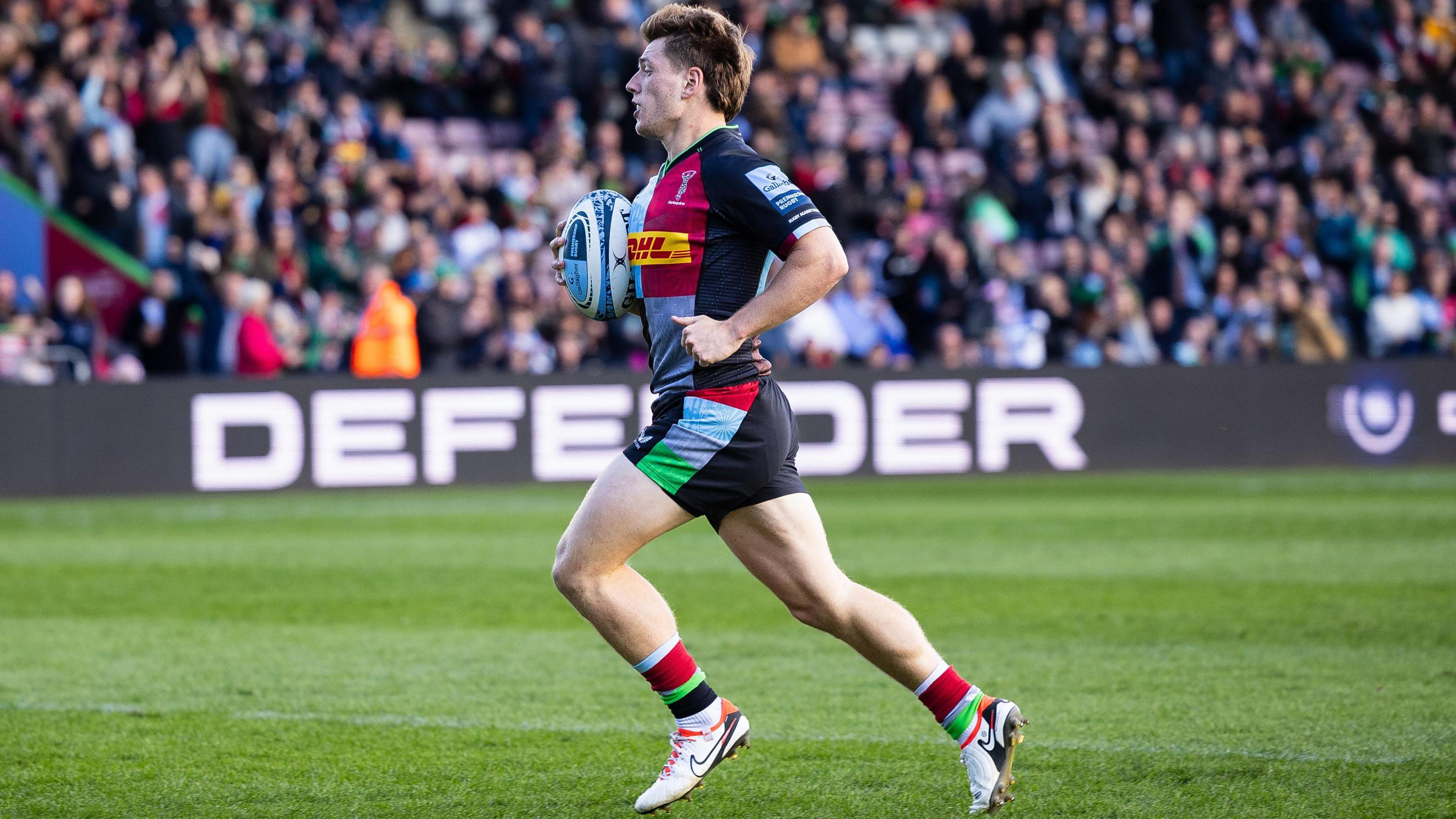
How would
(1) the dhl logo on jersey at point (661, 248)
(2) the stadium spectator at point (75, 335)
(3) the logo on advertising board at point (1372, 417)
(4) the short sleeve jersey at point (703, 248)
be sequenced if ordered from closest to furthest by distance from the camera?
(4) the short sleeve jersey at point (703, 248)
(1) the dhl logo on jersey at point (661, 248)
(2) the stadium spectator at point (75, 335)
(3) the logo on advertising board at point (1372, 417)

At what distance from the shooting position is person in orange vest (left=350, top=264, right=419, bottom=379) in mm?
16078

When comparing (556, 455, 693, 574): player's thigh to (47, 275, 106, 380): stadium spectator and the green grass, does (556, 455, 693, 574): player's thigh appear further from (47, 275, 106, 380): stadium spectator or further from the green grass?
(47, 275, 106, 380): stadium spectator

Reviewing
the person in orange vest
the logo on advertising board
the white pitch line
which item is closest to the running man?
the white pitch line

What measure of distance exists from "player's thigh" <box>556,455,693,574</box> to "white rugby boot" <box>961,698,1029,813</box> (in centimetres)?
100

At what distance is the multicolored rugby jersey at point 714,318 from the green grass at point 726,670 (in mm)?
949

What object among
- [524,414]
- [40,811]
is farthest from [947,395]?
[40,811]

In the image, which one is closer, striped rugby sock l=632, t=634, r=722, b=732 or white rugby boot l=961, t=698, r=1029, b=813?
white rugby boot l=961, t=698, r=1029, b=813

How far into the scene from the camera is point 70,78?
58.2 feet

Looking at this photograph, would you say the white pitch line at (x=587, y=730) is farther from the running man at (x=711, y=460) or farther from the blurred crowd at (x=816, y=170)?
the blurred crowd at (x=816, y=170)

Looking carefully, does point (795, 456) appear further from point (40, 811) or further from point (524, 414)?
point (524, 414)

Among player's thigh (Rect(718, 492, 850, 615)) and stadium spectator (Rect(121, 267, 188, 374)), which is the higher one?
stadium spectator (Rect(121, 267, 188, 374))

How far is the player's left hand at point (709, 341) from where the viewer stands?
4602 mm

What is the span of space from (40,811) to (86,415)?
10.7 meters

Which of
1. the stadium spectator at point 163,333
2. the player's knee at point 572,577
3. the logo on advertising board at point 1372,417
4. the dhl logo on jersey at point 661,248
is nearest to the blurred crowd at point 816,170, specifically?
the stadium spectator at point 163,333
